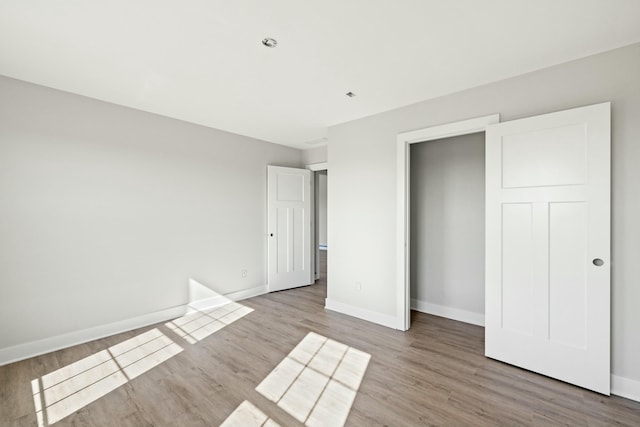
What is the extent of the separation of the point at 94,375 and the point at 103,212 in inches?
64.6

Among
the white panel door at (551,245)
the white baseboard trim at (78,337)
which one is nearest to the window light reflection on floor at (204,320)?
the white baseboard trim at (78,337)

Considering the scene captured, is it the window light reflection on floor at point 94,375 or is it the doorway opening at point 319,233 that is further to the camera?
the doorway opening at point 319,233

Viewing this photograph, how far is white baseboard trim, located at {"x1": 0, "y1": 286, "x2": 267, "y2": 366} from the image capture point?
2.66 m

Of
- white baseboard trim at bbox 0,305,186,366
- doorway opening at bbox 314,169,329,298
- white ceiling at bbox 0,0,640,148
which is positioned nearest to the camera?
white ceiling at bbox 0,0,640,148

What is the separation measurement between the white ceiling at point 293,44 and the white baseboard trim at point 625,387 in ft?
8.18

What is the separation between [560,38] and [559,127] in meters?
0.65

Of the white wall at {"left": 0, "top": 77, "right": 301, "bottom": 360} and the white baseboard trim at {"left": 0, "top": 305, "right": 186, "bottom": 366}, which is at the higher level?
the white wall at {"left": 0, "top": 77, "right": 301, "bottom": 360}

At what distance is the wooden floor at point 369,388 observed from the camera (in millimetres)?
1942

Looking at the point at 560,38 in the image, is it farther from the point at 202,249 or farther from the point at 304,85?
the point at 202,249

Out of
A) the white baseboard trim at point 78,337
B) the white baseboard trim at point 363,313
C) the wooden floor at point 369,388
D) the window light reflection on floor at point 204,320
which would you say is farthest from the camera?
the white baseboard trim at point 363,313

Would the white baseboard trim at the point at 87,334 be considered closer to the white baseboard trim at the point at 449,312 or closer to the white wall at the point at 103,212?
the white wall at the point at 103,212

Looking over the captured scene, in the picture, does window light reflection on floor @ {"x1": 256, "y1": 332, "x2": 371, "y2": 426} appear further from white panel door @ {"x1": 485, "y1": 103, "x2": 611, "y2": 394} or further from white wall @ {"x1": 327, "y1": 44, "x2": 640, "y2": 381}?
white panel door @ {"x1": 485, "y1": 103, "x2": 611, "y2": 394}

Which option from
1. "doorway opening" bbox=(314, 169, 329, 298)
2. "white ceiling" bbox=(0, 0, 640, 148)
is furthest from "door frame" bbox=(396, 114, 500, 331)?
"doorway opening" bbox=(314, 169, 329, 298)

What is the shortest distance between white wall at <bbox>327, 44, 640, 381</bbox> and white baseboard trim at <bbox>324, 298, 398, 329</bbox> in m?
0.02
